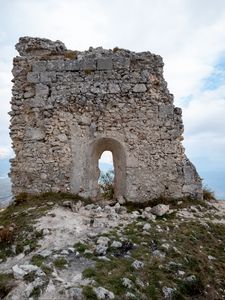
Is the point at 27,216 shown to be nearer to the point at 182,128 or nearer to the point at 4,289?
the point at 4,289

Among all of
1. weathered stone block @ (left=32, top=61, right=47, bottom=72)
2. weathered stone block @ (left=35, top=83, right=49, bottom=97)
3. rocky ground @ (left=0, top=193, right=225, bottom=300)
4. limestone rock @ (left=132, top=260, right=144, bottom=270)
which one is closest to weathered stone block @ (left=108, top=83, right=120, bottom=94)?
weathered stone block @ (left=35, top=83, right=49, bottom=97)

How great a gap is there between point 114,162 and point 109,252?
5.45 meters

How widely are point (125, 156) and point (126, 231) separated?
11.8ft

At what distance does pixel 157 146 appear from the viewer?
11.5m

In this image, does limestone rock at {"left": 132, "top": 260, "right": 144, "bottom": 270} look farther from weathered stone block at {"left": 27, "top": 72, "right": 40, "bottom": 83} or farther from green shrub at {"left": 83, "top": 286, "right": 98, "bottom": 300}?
weathered stone block at {"left": 27, "top": 72, "right": 40, "bottom": 83}

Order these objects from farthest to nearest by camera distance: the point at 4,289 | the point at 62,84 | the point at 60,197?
the point at 62,84 → the point at 60,197 → the point at 4,289

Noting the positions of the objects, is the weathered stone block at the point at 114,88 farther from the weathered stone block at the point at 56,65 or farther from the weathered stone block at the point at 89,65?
the weathered stone block at the point at 56,65

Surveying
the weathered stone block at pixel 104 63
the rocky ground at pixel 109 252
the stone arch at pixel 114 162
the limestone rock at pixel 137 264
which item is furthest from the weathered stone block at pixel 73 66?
the limestone rock at pixel 137 264

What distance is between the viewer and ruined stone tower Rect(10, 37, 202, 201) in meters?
11.4

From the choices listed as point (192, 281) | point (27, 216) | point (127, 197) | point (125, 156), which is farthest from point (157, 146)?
point (192, 281)

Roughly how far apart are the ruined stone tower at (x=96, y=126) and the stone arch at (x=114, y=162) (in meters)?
0.03

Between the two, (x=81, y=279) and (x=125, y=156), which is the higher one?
(x=125, y=156)

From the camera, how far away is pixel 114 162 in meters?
12.3

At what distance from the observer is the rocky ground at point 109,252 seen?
19.2 feet
